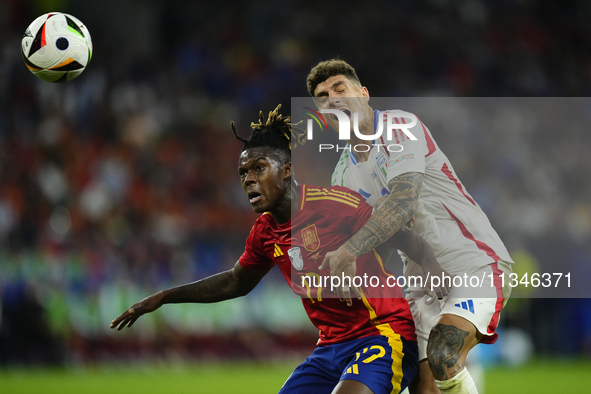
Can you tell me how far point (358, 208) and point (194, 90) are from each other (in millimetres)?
11926

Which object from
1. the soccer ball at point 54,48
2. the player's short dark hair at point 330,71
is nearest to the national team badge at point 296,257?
the player's short dark hair at point 330,71

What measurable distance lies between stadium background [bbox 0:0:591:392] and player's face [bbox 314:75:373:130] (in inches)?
282

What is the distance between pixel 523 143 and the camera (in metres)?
13.0

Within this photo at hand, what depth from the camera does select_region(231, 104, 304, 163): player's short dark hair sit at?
4223 mm

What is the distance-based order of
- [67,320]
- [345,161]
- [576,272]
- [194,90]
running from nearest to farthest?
[345,161] → [67,320] → [576,272] → [194,90]

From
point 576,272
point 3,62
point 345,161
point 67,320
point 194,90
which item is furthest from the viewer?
point 194,90

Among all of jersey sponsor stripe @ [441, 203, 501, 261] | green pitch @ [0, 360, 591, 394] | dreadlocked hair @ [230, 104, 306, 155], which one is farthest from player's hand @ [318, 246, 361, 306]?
green pitch @ [0, 360, 591, 394]

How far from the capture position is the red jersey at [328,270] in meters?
4.00

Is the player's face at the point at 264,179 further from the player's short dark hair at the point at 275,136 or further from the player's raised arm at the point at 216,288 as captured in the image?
the player's raised arm at the point at 216,288

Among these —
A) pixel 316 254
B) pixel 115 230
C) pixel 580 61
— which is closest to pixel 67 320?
pixel 115 230

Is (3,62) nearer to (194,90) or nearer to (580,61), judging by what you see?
(194,90)

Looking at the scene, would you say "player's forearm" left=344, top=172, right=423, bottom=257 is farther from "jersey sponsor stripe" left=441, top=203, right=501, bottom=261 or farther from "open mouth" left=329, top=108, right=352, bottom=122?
"open mouth" left=329, top=108, right=352, bottom=122

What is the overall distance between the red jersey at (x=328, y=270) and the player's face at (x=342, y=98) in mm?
661

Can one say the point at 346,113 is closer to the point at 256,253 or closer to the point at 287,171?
the point at 287,171
